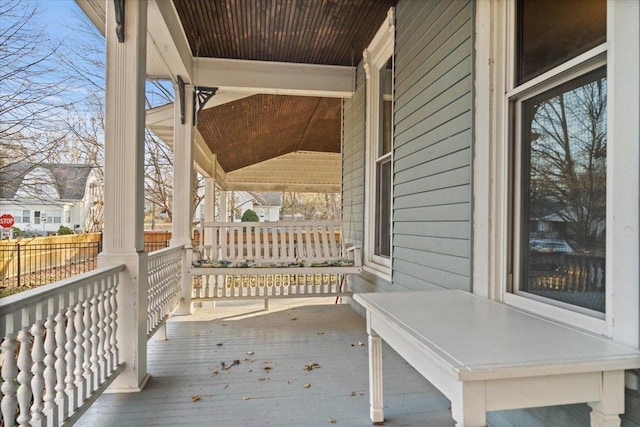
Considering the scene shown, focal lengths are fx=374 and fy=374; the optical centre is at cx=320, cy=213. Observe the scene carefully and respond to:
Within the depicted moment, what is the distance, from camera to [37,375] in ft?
5.16

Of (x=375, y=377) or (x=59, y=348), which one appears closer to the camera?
(x=59, y=348)

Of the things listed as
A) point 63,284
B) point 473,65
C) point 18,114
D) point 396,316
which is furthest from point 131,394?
point 18,114

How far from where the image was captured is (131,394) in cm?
240

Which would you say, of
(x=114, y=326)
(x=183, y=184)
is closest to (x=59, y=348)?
(x=114, y=326)

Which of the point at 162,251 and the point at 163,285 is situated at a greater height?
the point at 162,251

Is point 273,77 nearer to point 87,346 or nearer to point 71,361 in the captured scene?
point 87,346

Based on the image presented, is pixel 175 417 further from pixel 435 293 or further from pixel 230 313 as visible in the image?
pixel 230 313

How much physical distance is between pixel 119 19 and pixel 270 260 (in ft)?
9.28

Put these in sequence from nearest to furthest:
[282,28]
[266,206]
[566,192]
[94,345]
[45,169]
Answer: [566,192]
[94,345]
[282,28]
[45,169]
[266,206]

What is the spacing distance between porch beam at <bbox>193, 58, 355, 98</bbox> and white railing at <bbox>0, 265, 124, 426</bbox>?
322 centimetres

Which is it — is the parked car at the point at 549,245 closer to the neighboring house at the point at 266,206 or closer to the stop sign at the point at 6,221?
the stop sign at the point at 6,221

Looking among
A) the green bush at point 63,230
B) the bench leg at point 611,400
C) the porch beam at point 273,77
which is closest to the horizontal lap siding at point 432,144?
the bench leg at point 611,400

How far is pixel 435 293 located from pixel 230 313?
326 centimetres

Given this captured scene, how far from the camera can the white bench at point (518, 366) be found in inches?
41.8
